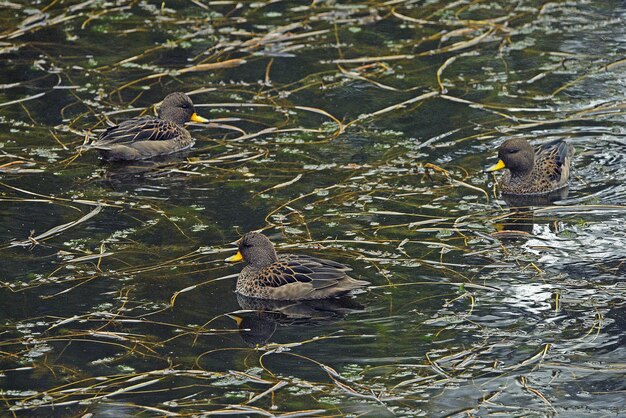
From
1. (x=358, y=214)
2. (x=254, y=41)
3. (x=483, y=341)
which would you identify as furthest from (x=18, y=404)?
(x=254, y=41)

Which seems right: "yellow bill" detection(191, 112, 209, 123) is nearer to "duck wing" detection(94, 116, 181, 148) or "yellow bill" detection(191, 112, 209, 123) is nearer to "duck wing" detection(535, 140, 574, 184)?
"duck wing" detection(94, 116, 181, 148)

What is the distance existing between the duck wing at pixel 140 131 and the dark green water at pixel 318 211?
27cm

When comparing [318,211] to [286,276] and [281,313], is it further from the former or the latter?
[281,313]

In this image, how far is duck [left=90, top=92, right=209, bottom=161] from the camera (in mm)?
12641

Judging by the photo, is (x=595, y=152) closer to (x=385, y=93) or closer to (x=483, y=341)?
(x=385, y=93)

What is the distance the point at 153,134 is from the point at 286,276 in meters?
3.77

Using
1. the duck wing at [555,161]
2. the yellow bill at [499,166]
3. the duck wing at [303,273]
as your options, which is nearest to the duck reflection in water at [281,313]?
the duck wing at [303,273]

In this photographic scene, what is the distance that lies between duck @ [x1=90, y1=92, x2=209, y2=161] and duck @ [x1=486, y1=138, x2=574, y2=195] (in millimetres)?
3277


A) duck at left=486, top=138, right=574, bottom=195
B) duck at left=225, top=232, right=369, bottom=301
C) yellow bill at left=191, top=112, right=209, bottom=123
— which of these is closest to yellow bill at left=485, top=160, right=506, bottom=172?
duck at left=486, top=138, right=574, bottom=195

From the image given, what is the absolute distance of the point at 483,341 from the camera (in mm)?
8758

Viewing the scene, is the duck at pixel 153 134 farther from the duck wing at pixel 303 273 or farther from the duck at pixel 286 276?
the duck wing at pixel 303 273

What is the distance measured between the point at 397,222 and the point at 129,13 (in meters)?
7.05

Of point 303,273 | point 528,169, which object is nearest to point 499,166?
point 528,169

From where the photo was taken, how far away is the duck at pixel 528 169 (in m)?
11.8
